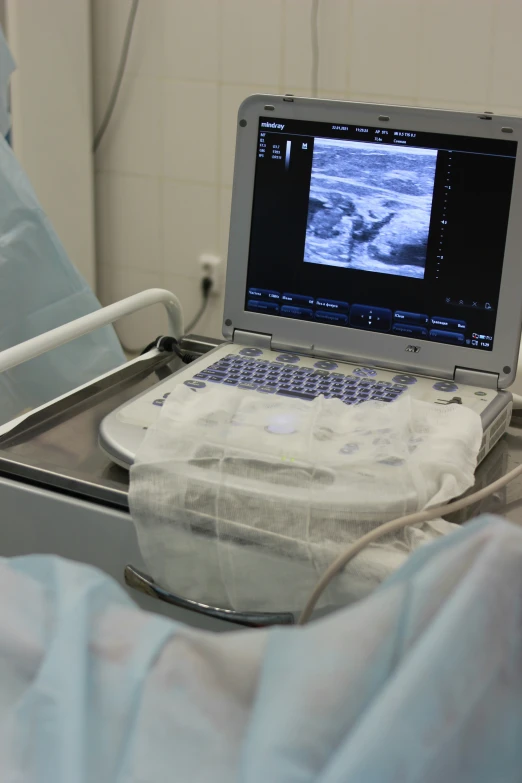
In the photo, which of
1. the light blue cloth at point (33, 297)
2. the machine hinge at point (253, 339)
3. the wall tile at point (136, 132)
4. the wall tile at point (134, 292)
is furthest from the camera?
the wall tile at point (134, 292)

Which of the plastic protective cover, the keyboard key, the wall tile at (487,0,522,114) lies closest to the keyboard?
the keyboard key

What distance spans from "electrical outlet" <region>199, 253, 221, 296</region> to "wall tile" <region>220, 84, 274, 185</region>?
16 centimetres

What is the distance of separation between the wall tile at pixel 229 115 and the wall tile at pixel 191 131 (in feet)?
0.05

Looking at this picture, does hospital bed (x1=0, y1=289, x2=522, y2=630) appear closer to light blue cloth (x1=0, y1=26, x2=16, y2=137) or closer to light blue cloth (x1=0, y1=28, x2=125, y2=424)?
light blue cloth (x1=0, y1=28, x2=125, y2=424)

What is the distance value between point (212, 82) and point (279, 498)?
1.32 meters

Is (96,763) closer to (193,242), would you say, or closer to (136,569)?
(136,569)

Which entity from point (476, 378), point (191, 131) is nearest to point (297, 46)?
point (191, 131)

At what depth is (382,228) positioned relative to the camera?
88cm

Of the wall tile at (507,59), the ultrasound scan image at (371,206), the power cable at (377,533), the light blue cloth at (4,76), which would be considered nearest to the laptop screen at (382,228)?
the ultrasound scan image at (371,206)

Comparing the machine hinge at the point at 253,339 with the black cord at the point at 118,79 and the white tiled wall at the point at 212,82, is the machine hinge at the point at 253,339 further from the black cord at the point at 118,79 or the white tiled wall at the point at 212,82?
the black cord at the point at 118,79

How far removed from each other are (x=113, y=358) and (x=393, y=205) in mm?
511

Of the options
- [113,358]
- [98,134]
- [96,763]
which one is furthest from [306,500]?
[98,134]

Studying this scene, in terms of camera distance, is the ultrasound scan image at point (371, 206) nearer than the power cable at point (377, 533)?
No

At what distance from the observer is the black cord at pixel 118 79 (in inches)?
71.7
